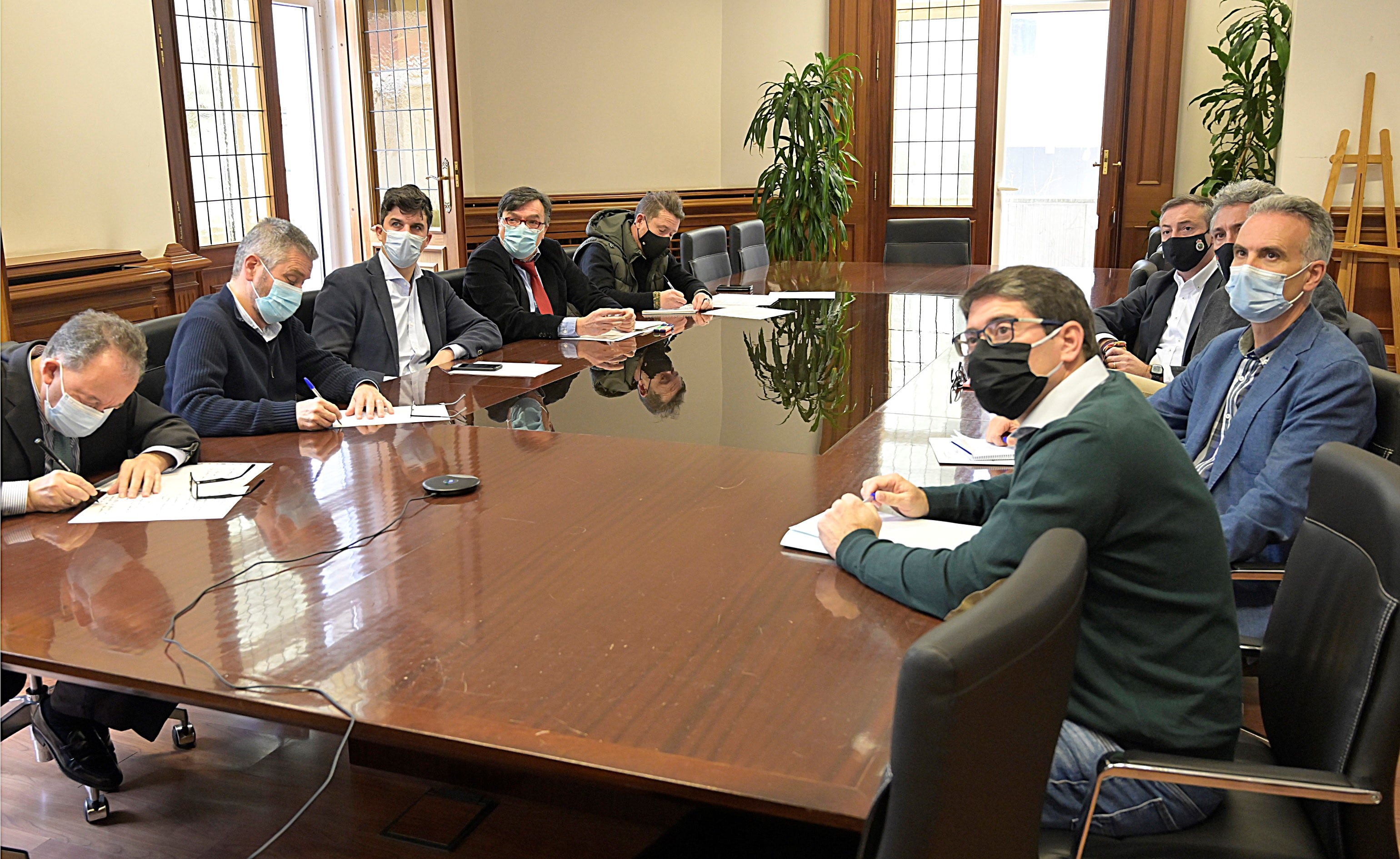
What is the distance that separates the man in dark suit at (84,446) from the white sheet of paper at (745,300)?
2.81 m

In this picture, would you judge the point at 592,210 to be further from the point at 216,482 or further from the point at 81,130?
the point at 216,482

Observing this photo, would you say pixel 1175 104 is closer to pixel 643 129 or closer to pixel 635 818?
pixel 643 129

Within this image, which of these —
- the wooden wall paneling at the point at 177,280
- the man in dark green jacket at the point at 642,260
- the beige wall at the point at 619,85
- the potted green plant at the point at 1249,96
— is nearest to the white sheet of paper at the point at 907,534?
the man in dark green jacket at the point at 642,260

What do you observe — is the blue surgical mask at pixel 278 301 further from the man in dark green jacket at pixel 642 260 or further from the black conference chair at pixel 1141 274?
the black conference chair at pixel 1141 274

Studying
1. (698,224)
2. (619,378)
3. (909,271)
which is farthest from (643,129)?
(619,378)

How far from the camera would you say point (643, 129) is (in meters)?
8.30

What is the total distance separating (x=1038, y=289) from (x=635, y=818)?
53.1 inches

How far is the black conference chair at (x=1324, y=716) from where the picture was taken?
1324 millimetres

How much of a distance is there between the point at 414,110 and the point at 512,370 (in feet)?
13.5

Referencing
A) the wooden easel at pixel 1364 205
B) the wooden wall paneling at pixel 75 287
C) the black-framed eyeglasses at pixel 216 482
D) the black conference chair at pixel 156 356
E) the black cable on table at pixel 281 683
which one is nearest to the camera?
the black cable on table at pixel 281 683

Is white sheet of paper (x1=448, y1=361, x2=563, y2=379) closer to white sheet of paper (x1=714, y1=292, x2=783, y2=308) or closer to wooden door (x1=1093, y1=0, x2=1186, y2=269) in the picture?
white sheet of paper (x1=714, y1=292, x2=783, y2=308)

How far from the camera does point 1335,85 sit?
6.41 metres

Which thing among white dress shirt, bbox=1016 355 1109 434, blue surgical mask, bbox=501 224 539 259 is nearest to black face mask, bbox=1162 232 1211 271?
blue surgical mask, bbox=501 224 539 259

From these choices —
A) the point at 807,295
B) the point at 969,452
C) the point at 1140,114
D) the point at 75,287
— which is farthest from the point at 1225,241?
the point at 1140,114
